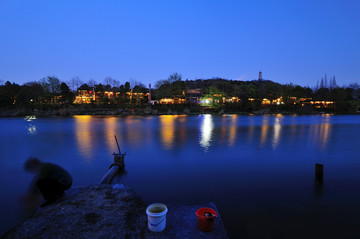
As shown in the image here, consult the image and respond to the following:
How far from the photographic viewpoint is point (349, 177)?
29.2ft

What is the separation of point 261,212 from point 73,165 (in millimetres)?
9963

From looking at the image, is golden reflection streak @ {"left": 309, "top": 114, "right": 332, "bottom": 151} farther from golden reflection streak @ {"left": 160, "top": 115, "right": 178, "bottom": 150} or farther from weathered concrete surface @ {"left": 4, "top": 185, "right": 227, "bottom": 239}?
weathered concrete surface @ {"left": 4, "top": 185, "right": 227, "bottom": 239}

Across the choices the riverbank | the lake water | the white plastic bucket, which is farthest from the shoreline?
the white plastic bucket

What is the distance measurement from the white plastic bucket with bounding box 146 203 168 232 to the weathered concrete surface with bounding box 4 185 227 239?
111 millimetres

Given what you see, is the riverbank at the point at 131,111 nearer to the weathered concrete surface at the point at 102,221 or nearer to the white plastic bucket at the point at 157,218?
Answer: the weathered concrete surface at the point at 102,221

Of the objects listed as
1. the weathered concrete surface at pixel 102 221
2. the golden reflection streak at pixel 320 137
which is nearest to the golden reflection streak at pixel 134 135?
the weathered concrete surface at pixel 102 221

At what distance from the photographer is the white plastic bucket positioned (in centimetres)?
397

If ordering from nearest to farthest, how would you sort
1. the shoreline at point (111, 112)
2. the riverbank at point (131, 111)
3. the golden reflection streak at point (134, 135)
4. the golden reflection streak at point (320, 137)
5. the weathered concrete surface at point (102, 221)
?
the weathered concrete surface at point (102, 221)
the golden reflection streak at point (320, 137)
the golden reflection streak at point (134, 135)
the shoreline at point (111, 112)
the riverbank at point (131, 111)

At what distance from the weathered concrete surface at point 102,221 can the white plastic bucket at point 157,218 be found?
0.36 feet

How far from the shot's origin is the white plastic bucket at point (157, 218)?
3970mm

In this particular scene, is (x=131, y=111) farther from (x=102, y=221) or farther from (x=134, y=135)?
(x=102, y=221)

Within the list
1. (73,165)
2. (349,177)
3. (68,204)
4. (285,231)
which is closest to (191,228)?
(285,231)

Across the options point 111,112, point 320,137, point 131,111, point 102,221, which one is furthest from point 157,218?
point 131,111

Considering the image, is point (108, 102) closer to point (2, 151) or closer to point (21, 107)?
point (21, 107)
